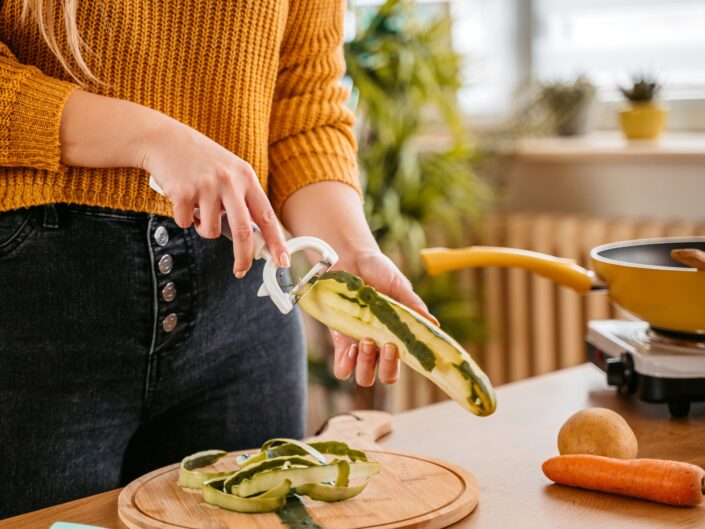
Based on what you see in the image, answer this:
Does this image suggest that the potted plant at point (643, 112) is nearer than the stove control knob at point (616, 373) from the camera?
No

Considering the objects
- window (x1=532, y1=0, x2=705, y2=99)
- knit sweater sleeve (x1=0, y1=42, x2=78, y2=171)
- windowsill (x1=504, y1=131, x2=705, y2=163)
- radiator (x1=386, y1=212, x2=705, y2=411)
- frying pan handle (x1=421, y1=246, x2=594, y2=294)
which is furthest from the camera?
window (x1=532, y1=0, x2=705, y2=99)

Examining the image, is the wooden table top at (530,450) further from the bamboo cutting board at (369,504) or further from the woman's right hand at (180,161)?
the woman's right hand at (180,161)

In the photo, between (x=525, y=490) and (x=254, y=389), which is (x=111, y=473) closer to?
(x=254, y=389)

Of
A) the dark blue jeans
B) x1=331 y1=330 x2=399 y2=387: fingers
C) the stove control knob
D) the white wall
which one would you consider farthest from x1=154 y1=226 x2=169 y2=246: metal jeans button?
the white wall

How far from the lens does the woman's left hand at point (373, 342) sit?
3.13ft

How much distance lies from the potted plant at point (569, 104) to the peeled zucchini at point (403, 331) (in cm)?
209

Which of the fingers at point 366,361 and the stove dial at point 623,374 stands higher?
the fingers at point 366,361

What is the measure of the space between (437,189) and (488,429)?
64.7 inches

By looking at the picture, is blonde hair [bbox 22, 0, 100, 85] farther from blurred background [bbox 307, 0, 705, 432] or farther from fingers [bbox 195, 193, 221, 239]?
blurred background [bbox 307, 0, 705, 432]

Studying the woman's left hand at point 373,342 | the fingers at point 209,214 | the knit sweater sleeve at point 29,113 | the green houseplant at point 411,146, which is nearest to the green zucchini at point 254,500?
the woman's left hand at point 373,342

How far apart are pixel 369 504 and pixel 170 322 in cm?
31

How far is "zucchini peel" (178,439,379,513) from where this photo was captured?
89cm

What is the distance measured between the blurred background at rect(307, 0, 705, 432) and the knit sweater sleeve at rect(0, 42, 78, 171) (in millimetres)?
1686

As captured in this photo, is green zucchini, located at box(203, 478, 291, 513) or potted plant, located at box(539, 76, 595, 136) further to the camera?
potted plant, located at box(539, 76, 595, 136)
